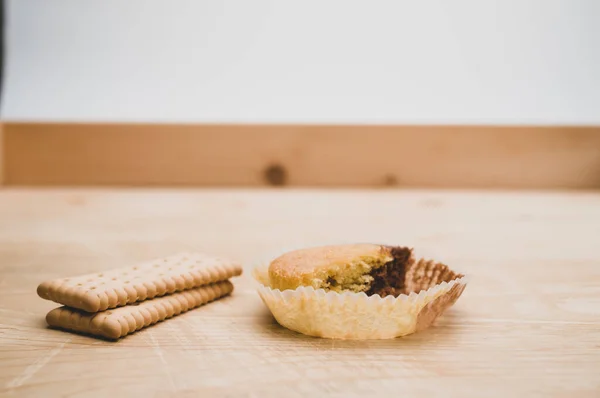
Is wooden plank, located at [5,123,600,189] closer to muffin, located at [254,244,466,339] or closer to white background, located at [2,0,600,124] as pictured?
white background, located at [2,0,600,124]

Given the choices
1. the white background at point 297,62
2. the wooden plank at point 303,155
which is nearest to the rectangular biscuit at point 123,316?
the wooden plank at point 303,155

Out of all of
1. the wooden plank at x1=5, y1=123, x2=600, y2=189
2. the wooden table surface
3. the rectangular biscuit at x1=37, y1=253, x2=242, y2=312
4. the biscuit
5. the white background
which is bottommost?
the wooden table surface

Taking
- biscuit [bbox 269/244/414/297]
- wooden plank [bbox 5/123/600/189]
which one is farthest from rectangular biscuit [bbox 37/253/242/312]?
wooden plank [bbox 5/123/600/189]

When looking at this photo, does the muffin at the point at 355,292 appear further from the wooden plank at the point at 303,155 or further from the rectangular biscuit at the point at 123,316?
the wooden plank at the point at 303,155

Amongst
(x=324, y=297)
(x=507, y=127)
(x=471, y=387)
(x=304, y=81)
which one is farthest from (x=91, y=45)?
(x=471, y=387)

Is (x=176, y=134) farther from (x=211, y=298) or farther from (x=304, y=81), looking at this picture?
(x=211, y=298)

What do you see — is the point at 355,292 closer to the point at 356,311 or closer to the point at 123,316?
the point at 356,311
